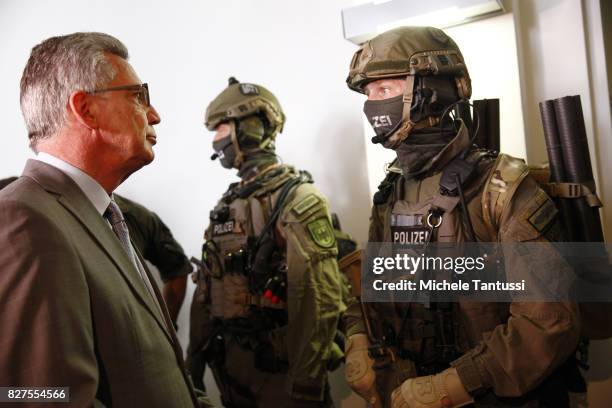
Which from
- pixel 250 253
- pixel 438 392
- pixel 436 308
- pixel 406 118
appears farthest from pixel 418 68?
pixel 250 253

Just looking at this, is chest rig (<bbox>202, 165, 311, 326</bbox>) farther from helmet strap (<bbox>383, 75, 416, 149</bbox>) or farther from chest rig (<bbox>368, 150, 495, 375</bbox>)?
helmet strap (<bbox>383, 75, 416, 149</bbox>)

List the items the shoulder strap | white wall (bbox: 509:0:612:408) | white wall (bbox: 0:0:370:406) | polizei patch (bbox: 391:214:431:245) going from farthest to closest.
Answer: white wall (bbox: 0:0:370:406) → white wall (bbox: 509:0:612:408) → the shoulder strap → polizei patch (bbox: 391:214:431:245)

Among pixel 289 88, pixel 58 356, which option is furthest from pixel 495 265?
pixel 289 88

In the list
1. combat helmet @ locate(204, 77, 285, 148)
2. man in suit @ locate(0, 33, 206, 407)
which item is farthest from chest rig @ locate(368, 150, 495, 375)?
combat helmet @ locate(204, 77, 285, 148)

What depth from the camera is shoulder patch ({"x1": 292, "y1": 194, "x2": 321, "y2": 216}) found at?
9.13ft

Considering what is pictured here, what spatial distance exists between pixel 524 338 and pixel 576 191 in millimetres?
503

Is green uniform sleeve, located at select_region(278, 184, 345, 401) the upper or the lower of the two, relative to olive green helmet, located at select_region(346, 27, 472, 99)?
lower

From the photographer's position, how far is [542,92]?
8.17ft

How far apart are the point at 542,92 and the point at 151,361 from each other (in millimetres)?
1985

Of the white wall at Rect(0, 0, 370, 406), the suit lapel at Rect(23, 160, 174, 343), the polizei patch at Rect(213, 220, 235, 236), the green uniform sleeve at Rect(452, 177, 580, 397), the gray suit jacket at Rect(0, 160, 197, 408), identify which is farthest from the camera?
the white wall at Rect(0, 0, 370, 406)

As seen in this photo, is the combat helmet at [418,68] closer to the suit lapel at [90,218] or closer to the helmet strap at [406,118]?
the helmet strap at [406,118]

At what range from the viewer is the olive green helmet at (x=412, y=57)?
1.90m

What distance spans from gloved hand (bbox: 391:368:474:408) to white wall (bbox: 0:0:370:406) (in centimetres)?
153

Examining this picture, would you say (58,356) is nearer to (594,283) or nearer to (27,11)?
(594,283)
